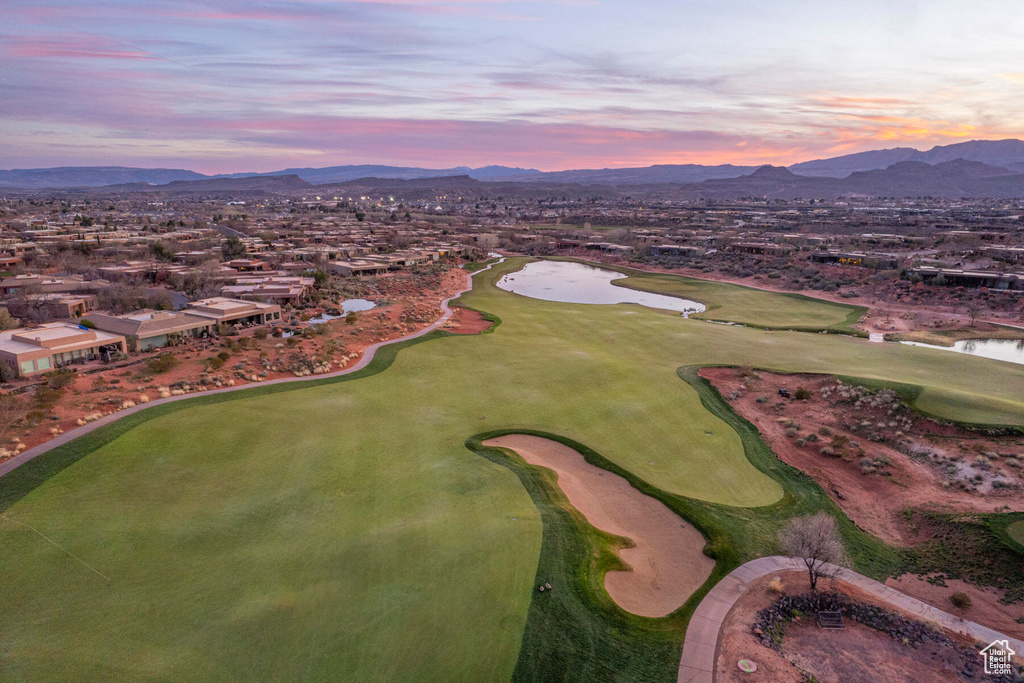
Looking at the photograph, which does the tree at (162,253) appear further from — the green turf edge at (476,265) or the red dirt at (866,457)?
the red dirt at (866,457)

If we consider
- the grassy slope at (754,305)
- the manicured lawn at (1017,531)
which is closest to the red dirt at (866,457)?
the manicured lawn at (1017,531)

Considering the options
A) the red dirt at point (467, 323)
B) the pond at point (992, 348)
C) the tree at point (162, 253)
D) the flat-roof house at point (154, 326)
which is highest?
the tree at point (162, 253)

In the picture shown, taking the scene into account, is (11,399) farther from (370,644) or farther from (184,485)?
(370,644)

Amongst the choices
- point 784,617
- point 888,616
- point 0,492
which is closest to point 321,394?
point 0,492

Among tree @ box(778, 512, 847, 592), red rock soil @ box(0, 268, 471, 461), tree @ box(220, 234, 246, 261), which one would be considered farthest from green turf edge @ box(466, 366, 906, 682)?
tree @ box(220, 234, 246, 261)

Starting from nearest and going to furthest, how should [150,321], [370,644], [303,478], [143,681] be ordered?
[143,681] → [370,644] → [303,478] → [150,321]

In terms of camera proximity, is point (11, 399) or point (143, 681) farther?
point (11, 399)
